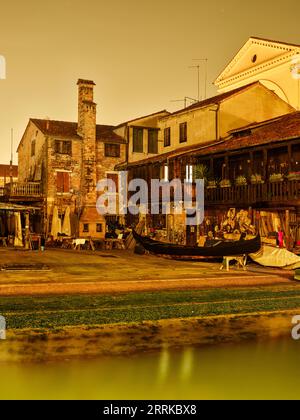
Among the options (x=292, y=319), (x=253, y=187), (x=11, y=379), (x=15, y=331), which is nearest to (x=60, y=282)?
(x=15, y=331)

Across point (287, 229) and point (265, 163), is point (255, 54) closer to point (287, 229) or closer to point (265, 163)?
point (265, 163)

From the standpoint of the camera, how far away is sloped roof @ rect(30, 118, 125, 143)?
124ft

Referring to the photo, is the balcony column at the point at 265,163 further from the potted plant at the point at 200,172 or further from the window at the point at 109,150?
the window at the point at 109,150

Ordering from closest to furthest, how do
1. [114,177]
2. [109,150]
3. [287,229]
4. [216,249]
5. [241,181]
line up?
1. [216,249]
2. [287,229]
3. [241,181]
4. [109,150]
5. [114,177]

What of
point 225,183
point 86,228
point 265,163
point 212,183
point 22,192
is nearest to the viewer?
point 265,163

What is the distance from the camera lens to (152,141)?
130ft

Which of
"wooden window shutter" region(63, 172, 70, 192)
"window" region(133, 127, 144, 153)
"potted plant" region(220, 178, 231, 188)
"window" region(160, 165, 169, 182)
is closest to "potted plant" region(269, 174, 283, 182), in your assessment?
"potted plant" region(220, 178, 231, 188)

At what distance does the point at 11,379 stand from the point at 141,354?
221cm

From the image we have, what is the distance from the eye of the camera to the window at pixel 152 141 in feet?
129

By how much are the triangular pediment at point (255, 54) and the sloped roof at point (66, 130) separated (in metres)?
9.86

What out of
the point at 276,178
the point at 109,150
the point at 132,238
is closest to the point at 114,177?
the point at 109,150

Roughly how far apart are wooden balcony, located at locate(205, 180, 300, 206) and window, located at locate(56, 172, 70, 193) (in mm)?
12900

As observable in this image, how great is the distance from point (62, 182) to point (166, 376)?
30.7m

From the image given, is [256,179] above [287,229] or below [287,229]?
above
